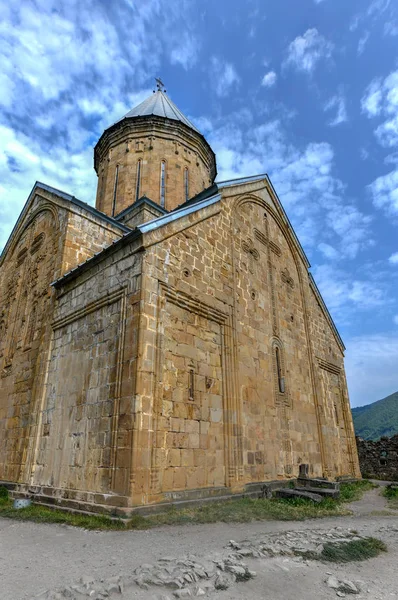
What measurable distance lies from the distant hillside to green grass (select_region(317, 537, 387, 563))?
216 ft

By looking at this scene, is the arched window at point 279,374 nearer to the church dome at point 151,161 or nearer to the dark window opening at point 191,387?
the dark window opening at point 191,387

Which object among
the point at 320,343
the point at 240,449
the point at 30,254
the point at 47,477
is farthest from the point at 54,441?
the point at 320,343

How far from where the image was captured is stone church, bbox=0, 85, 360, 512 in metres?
6.86

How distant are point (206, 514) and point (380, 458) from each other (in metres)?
14.3

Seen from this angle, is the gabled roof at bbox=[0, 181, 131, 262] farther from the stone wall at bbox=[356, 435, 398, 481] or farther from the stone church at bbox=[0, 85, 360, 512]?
the stone wall at bbox=[356, 435, 398, 481]

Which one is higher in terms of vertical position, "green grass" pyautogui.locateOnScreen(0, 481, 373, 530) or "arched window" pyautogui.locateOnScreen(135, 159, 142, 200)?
"arched window" pyautogui.locateOnScreen(135, 159, 142, 200)

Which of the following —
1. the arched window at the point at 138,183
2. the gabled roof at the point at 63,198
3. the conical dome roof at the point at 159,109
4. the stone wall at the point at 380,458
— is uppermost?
the conical dome roof at the point at 159,109

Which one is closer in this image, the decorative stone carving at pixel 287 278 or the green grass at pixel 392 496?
the green grass at pixel 392 496

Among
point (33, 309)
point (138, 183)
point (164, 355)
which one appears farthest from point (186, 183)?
point (164, 355)

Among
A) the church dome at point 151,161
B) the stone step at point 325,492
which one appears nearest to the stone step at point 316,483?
the stone step at point 325,492

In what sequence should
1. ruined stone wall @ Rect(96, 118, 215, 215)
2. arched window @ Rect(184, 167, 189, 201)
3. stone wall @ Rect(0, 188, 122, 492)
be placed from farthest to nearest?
arched window @ Rect(184, 167, 189, 201), ruined stone wall @ Rect(96, 118, 215, 215), stone wall @ Rect(0, 188, 122, 492)

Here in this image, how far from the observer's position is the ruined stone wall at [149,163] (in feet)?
50.0

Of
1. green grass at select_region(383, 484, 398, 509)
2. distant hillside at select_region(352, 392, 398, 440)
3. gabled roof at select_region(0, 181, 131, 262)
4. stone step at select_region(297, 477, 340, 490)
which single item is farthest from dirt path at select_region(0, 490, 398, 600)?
distant hillside at select_region(352, 392, 398, 440)

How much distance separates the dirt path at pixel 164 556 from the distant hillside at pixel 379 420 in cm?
6612
